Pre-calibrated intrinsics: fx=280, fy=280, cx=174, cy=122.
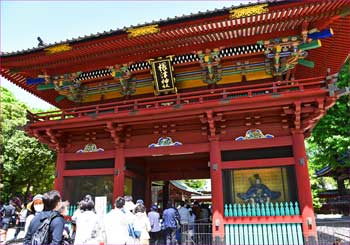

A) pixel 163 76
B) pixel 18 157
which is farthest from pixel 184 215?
pixel 18 157

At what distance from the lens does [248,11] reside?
960 centimetres

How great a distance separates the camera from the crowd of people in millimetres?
3762

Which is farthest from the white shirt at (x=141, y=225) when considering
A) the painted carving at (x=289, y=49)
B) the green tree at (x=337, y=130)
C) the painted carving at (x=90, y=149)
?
the green tree at (x=337, y=130)

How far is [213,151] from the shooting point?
1095 centimetres

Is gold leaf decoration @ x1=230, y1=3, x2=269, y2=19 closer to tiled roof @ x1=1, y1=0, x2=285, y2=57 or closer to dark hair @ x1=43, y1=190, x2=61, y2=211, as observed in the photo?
tiled roof @ x1=1, y1=0, x2=285, y2=57

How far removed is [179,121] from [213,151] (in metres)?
1.92

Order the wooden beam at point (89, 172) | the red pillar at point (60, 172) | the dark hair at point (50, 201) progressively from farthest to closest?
the red pillar at point (60, 172), the wooden beam at point (89, 172), the dark hair at point (50, 201)

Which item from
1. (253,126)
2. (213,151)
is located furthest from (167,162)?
(253,126)

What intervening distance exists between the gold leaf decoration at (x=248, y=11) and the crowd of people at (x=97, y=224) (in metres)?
6.99

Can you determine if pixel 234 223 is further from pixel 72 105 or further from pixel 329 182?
pixel 329 182

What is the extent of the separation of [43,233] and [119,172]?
8299 millimetres

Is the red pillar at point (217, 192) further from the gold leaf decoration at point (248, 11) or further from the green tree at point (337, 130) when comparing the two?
the green tree at point (337, 130)

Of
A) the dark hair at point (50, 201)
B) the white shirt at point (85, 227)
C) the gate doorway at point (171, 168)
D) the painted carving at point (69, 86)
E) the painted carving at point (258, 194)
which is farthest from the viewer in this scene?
the gate doorway at point (171, 168)

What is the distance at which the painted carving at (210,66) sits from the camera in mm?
11284
